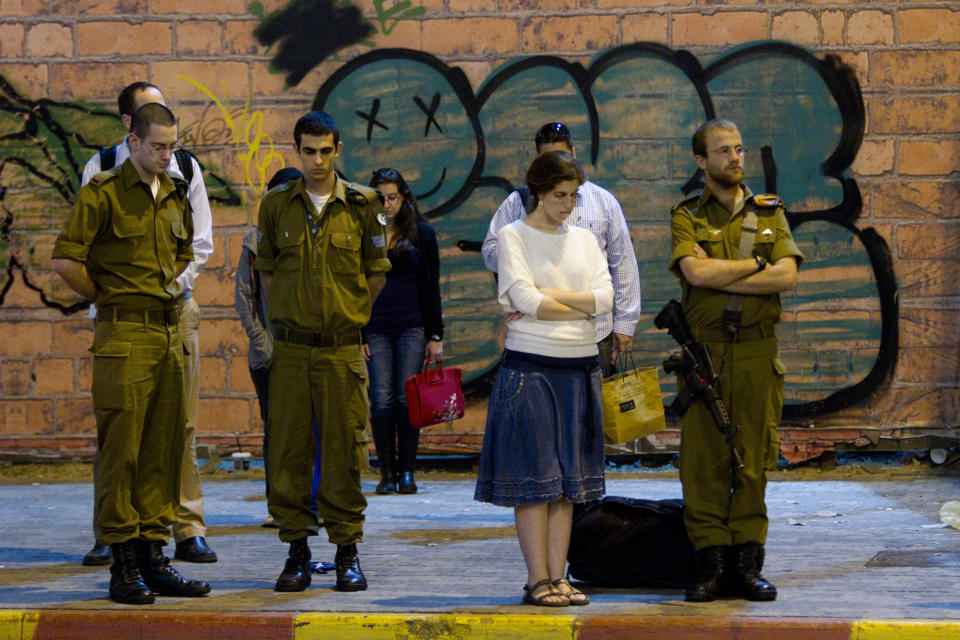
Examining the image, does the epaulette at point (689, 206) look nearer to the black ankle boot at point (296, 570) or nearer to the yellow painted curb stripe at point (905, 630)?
the yellow painted curb stripe at point (905, 630)

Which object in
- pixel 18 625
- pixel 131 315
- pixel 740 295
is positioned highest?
pixel 740 295

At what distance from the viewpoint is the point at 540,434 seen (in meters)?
5.23

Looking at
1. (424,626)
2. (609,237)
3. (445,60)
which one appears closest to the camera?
(424,626)

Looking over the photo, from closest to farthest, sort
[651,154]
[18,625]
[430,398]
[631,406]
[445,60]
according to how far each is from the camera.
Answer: [18,625] → [631,406] → [430,398] → [651,154] → [445,60]

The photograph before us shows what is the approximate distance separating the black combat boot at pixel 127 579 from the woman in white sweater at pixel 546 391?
1384 mm

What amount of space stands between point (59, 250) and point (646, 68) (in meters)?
5.05

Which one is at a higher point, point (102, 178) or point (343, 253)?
point (102, 178)

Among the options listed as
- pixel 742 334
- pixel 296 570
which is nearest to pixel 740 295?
pixel 742 334

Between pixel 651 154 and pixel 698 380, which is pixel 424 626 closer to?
pixel 698 380

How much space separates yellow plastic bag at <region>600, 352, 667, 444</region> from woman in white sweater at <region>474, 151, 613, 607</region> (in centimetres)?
36

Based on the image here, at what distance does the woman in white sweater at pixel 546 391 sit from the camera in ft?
17.1

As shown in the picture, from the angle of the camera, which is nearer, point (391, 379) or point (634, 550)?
point (634, 550)

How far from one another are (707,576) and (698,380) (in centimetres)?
76

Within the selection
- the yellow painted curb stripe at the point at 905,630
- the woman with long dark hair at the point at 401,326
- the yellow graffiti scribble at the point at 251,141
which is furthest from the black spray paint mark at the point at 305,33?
the yellow painted curb stripe at the point at 905,630
